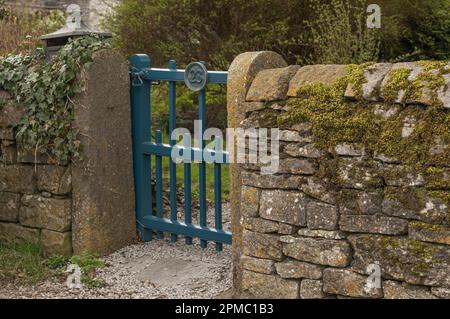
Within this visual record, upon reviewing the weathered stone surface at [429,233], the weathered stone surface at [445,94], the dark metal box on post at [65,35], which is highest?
the dark metal box on post at [65,35]

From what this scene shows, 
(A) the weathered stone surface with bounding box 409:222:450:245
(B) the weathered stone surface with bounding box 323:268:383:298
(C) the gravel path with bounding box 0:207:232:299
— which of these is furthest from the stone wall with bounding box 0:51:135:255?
(A) the weathered stone surface with bounding box 409:222:450:245

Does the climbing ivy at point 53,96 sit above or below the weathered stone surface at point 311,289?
above

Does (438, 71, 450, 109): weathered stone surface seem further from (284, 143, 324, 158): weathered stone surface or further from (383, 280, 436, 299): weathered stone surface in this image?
(383, 280, 436, 299): weathered stone surface

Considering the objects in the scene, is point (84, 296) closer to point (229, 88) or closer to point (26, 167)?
point (26, 167)

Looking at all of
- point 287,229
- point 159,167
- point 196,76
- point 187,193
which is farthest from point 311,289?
point 159,167

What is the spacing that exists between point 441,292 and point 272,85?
139 cm

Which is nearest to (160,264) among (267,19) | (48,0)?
(267,19)

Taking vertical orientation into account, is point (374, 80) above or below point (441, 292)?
above

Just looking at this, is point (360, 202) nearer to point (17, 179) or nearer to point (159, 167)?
point (159, 167)

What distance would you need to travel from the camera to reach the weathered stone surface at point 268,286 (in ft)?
12.9

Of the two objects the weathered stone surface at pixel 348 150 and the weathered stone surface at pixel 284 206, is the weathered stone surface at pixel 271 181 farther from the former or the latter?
the weathered stone surface at pixel 348 150

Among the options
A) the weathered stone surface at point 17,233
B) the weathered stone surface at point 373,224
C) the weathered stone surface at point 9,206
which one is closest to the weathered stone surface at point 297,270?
the weathered stone surface at point 373,224

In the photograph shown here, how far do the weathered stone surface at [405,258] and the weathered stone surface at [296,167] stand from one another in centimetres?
41

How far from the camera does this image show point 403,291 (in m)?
3.56
